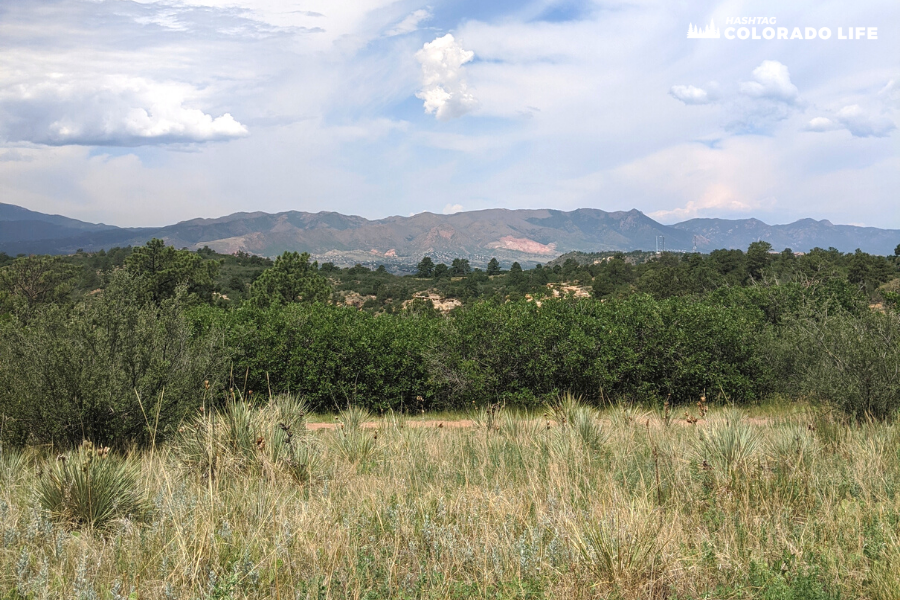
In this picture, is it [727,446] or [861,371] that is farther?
[861,371]

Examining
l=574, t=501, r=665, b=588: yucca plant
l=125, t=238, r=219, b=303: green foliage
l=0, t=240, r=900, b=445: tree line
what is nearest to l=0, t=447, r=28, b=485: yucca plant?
l=0, t=240, r=900, b=445: tree line

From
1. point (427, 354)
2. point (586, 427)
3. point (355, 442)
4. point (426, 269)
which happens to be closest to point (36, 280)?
point (426, 269)

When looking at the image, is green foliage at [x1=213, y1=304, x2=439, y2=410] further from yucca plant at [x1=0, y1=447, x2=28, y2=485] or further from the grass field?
yucca plant at [x1=0, y1=447, x2=28, y2=485]

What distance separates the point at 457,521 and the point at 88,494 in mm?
2471

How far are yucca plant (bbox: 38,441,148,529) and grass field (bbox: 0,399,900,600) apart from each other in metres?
0.01

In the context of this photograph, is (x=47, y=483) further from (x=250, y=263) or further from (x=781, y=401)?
(x=250, y=263)

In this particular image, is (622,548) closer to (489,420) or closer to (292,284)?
(489,420)

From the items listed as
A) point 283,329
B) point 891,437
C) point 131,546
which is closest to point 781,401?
point 891,437

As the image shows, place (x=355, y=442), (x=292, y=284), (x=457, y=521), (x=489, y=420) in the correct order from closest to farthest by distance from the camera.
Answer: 1. (x=457, y=521)
2. (x=355, y=442)
3. (x=489, y=420)
4. (x=292, y=284)

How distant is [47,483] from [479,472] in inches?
124

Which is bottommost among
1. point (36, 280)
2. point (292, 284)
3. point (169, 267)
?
point (36, 280)

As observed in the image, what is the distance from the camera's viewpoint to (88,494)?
147 inches

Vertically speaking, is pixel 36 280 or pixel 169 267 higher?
pixel 169 267

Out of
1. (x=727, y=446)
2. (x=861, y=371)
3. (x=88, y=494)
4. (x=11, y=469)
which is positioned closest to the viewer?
(x=88, y=494)
